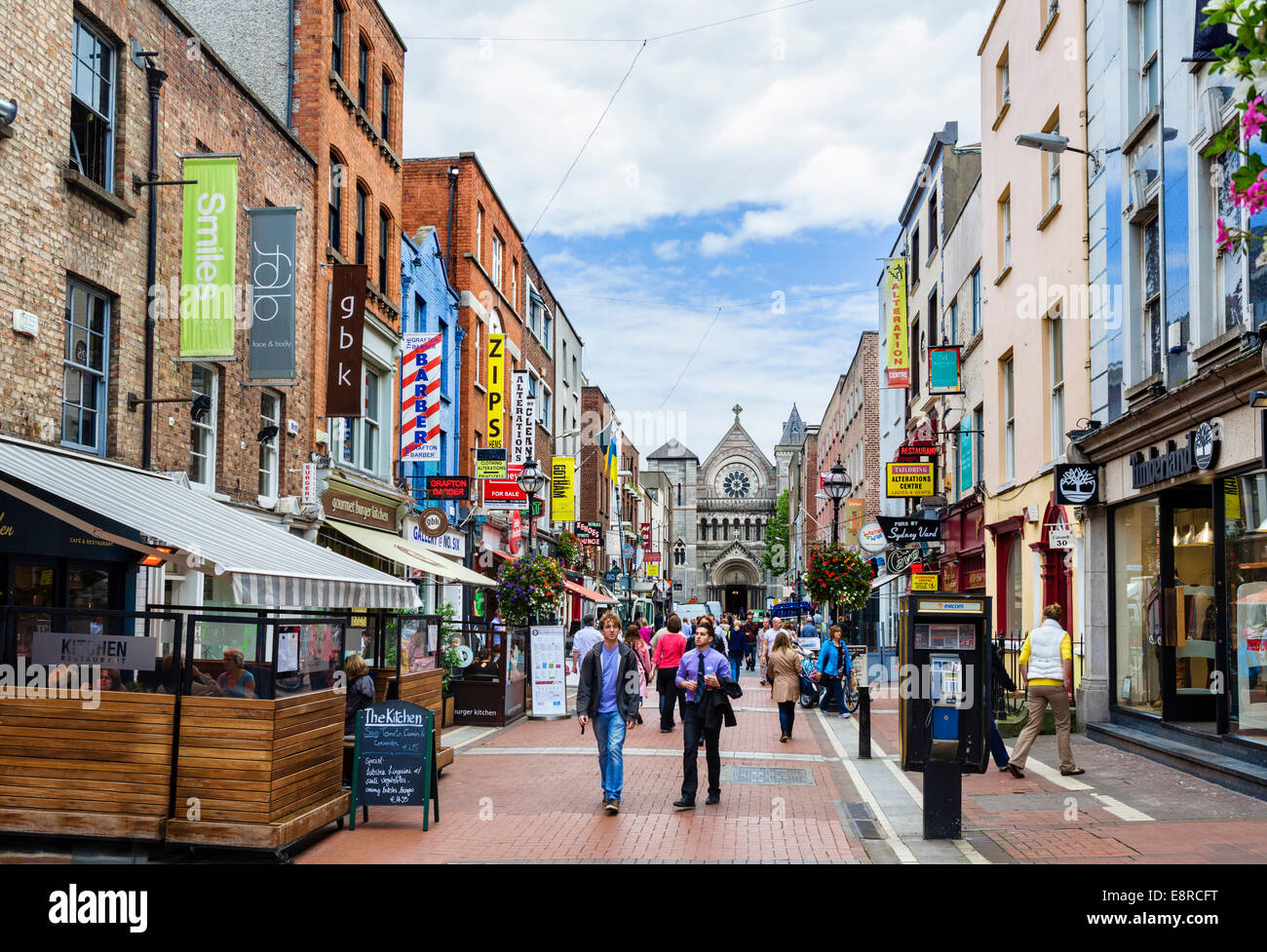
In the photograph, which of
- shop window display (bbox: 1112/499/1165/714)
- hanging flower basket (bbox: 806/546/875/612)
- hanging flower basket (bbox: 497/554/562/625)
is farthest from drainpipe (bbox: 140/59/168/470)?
hanging flower basket (bbox: 806/546/875/612)

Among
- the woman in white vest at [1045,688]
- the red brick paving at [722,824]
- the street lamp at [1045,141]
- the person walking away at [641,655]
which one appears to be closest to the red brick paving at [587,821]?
the red brick paving at [722,824]

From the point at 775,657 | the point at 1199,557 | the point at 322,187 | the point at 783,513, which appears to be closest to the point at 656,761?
the point at 775,657

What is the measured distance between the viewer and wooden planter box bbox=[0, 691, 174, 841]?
27.4 ft

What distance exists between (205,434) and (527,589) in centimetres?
890

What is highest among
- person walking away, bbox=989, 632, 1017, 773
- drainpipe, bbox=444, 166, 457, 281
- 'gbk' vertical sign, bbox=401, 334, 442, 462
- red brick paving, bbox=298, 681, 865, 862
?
drainpipe, bbox=444, 166, 457, 281

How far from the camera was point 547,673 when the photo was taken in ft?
64.0

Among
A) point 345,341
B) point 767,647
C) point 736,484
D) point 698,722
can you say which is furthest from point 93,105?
point 736,484

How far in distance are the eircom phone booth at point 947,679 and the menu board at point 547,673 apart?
25.2 ft

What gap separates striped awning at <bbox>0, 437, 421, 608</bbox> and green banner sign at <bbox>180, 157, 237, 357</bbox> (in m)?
2.14

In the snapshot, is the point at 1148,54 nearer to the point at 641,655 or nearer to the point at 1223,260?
the point at 1223,260

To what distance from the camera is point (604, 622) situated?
1173cm

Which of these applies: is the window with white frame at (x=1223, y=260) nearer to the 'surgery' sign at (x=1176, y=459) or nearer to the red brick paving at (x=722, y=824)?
the 'surgery' sign at (x=1176, y=459)

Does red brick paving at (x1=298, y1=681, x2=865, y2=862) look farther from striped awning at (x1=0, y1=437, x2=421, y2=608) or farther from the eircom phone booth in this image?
striped awning at (x1=0, y1=437, x2=421, y2=608)

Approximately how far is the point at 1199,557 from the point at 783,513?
277 feet
